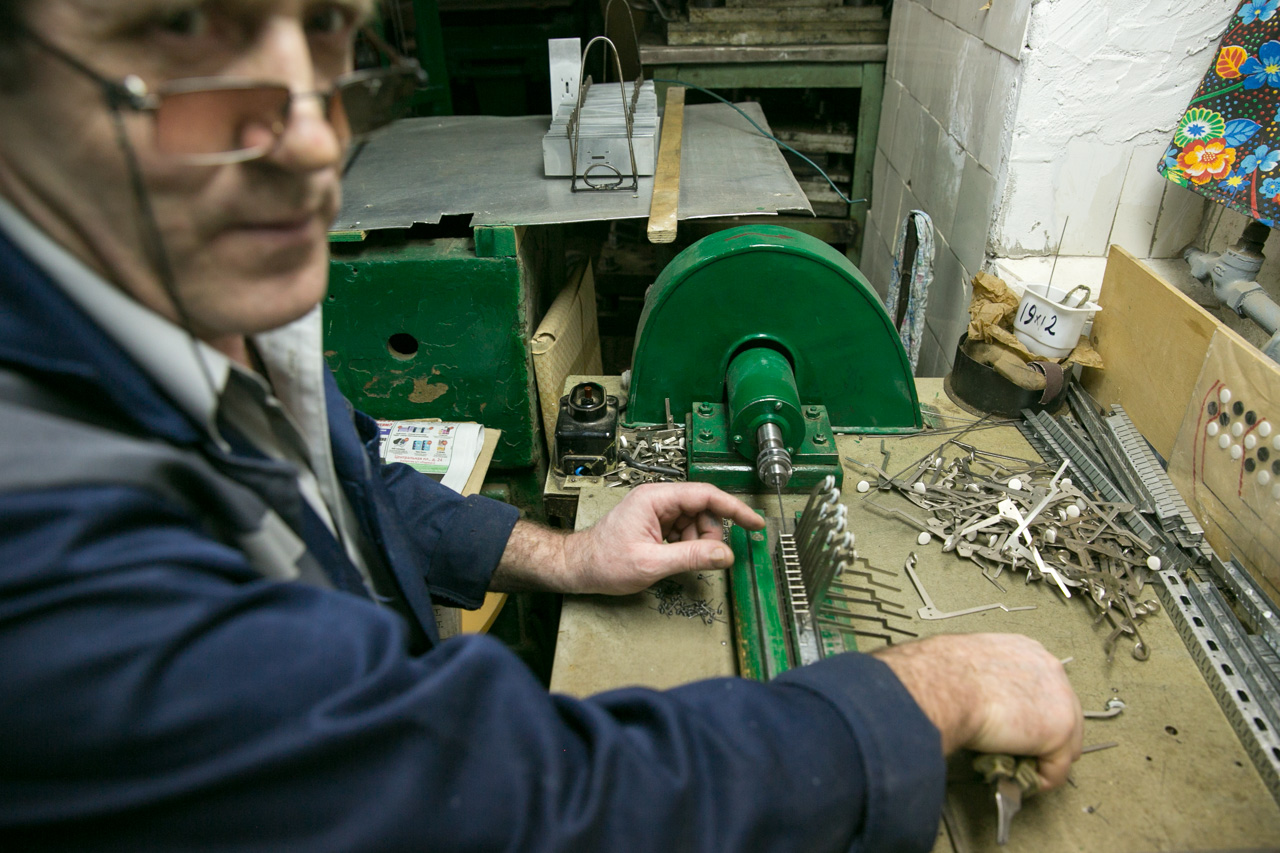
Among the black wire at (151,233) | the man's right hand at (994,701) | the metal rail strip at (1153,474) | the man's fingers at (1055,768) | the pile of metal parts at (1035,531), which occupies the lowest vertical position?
the pile of metal parts at (1035,531)

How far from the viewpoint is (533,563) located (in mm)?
1169

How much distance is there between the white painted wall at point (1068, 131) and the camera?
1.62 m

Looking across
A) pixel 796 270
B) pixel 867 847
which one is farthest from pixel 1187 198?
pixel 867 847

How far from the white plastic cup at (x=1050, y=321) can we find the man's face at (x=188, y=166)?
139 centimetres

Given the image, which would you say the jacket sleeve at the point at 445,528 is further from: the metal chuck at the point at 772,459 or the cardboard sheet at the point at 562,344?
the cardboard sheet at the point at 562,344

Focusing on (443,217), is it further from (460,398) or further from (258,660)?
(258,660)

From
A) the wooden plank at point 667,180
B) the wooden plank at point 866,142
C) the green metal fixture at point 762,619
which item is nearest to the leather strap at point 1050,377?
the green metal fixture at point 762,619

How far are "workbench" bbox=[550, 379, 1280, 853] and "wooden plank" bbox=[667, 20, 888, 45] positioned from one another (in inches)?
99.3

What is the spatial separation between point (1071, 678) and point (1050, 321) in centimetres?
80

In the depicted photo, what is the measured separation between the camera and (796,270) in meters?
1.46

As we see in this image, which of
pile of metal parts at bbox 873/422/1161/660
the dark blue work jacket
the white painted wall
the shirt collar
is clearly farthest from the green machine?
the shirt collar

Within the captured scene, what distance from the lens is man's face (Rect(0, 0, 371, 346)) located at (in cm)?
48

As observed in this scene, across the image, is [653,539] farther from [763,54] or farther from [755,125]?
[763,54]

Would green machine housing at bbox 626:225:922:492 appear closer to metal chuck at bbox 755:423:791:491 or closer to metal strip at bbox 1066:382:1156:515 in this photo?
metal chuck at bbox 755:423:791:491
